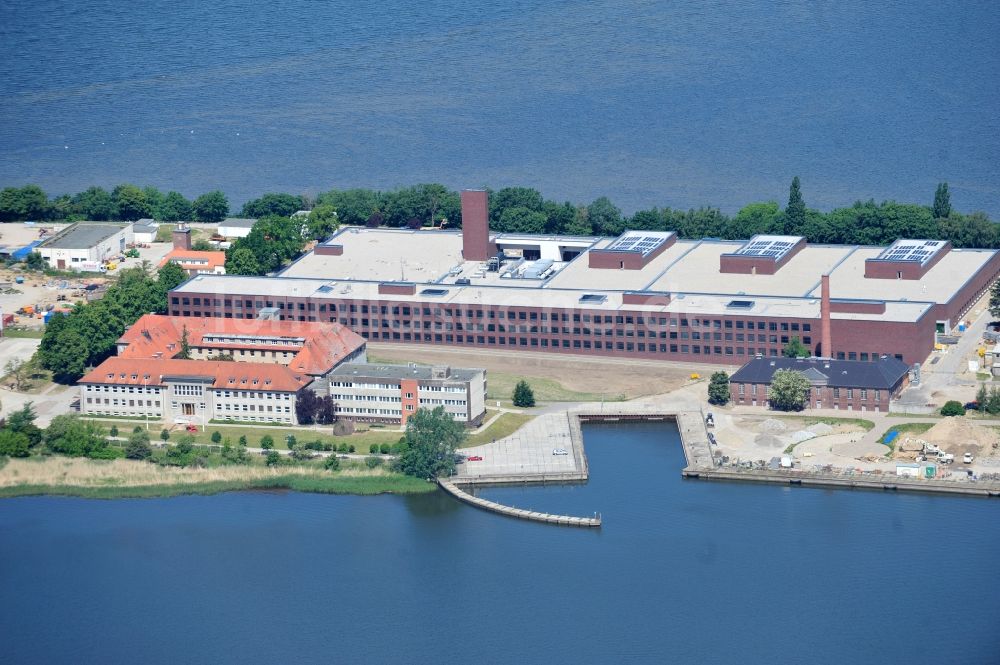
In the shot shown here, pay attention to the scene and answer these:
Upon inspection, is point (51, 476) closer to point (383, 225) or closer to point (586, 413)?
point (586, 413)

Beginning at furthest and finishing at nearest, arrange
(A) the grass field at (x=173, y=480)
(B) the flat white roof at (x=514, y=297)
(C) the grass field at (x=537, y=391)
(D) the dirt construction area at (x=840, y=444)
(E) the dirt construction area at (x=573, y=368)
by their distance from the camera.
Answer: (B) the flat white roof at (x=514, y=297) → (E) the dirt construction area at (x=573, y=368) → (C) the grass field at (x=537, y=391) → (D) the dirt construction area at (x=840, y=444) → (A) the grass field at (x=173, y=480)

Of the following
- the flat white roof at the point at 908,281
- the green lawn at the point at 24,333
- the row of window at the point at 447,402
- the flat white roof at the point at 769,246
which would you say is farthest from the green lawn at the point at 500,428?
the green lawn at the point at 24,333

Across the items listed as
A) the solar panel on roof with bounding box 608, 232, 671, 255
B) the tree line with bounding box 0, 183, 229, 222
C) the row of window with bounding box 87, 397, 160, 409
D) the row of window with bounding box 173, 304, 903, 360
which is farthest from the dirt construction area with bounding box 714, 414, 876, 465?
the tree line with bounding box 0, 183, 229, 222

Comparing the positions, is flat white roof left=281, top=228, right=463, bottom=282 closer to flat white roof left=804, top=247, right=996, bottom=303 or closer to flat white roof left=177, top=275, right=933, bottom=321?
flat white roof left=177, top=275, right=933, bottom=321

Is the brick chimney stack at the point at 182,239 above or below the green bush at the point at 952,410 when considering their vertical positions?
above

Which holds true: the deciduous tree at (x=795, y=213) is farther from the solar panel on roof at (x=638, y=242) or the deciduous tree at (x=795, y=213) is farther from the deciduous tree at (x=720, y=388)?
the deciduous tree at (x=720, y=388)

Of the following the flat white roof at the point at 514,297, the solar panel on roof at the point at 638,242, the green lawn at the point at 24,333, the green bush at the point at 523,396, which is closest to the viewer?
the green bush at the point at 523,396

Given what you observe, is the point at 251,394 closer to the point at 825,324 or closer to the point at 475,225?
the point at 475,225
